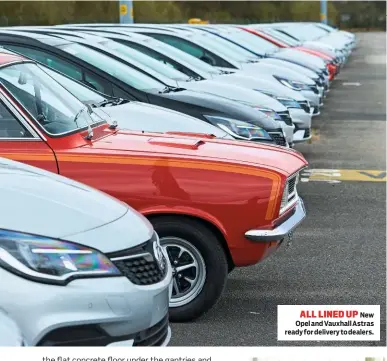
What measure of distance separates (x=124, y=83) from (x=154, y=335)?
5.54m

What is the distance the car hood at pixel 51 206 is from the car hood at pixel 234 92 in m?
6.26

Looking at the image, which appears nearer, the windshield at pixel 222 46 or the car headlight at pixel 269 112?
the car headlight at pixel 269 112

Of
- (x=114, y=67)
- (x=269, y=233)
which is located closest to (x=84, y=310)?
(x=269, y=233)

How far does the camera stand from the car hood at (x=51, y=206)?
13.7 ft

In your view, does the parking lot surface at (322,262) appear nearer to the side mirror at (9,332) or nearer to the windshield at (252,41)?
the side mirror at (9,332)

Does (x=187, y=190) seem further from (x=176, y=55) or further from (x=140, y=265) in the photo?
(x=176, y=55)

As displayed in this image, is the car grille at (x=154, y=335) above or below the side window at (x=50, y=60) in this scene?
above

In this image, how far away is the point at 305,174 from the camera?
12.3 m

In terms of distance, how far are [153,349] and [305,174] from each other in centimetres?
824

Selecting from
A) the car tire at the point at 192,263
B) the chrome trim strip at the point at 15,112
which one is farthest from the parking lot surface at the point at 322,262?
the chrome trim strip at the point at 15,112

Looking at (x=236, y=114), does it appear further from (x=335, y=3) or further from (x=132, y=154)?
(x=335, y=3)

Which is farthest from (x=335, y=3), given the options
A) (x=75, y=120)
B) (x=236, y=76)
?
(x=75, y=120)

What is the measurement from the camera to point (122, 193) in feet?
19.9

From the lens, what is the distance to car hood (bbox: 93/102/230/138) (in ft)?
28.6
